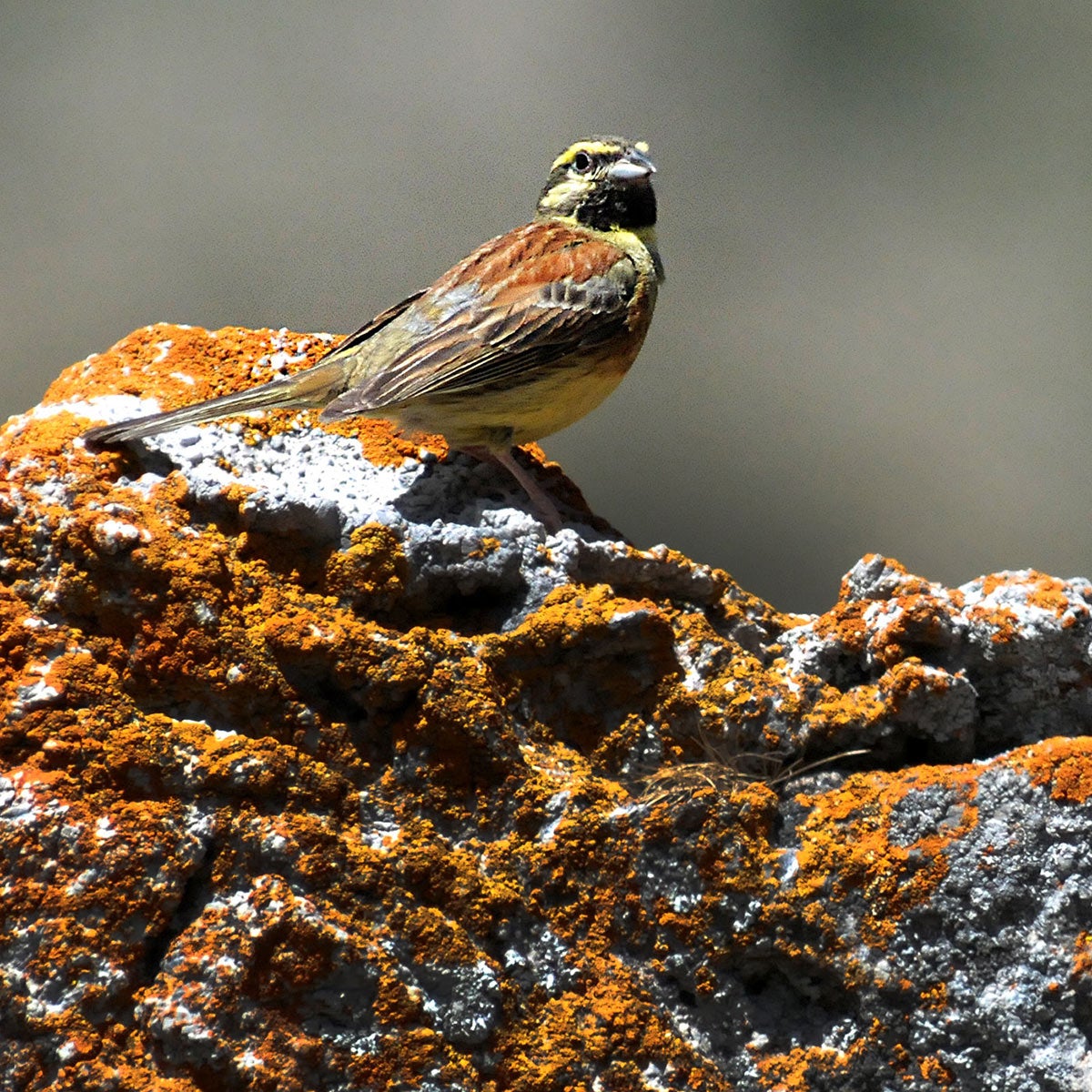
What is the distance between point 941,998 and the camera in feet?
7.05

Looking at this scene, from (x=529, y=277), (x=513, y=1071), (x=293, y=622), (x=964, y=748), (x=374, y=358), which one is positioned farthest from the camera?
(x=529, y=277)

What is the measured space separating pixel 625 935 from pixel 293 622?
722 mm

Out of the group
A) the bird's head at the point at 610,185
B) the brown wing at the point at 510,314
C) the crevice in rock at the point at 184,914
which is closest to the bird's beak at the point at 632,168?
the bird's head at the point at 610,185

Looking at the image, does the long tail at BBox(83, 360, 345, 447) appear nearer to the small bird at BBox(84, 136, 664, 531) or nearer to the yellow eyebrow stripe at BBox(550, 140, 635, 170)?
the small bird at BBox(84, 136, 664, 531)

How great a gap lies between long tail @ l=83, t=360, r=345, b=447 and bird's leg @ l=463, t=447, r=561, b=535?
0.30 metres

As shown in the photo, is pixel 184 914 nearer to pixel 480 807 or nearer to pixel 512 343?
pixel 480 807

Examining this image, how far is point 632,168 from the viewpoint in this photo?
3.51 metres

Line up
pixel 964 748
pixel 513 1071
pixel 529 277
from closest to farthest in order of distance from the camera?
pixel 513 1071, pixel 964 748, pixel 529 277

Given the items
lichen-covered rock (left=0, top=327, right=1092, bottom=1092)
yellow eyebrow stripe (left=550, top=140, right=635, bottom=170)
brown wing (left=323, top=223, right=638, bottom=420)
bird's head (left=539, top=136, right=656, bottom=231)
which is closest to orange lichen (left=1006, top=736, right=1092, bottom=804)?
lichen-covered rock (left=0, top=327, right=1092, bottom=1092)

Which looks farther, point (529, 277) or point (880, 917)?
point (529, 277)

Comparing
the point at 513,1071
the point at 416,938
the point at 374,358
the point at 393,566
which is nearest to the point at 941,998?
the point at 513,1071

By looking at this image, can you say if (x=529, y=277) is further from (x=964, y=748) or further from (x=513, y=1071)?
(x=513, y=1071)

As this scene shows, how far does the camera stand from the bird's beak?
11.5 ft

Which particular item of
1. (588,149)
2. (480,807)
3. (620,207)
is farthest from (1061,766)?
(588,149)
